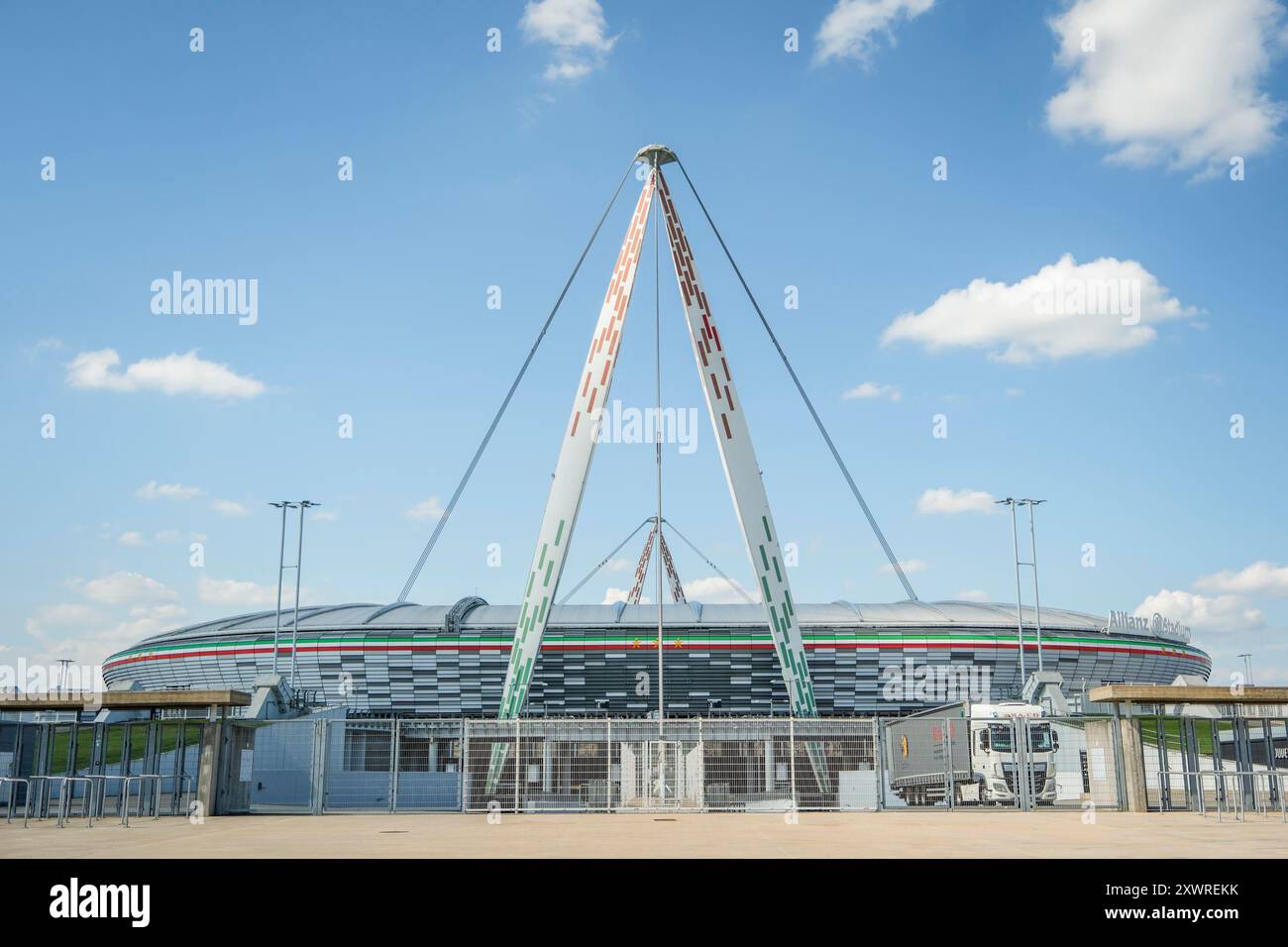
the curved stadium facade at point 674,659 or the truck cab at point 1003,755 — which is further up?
the curved stadium facade at point 674,659

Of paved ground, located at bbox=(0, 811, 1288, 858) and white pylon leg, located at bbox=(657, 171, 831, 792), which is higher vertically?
white pylon leg, located at bbox=(657, 171, 831, 792)

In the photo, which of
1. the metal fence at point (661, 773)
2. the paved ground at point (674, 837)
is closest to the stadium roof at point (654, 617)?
the metal fence at point (661, 773)

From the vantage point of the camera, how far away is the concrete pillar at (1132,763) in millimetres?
24094

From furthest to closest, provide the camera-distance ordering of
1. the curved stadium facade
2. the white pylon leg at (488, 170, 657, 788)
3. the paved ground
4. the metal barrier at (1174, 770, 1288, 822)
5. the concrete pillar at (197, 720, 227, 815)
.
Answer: the curved stadium facade → the white pylon leg at (488, 170, 657, 788) → the concrete pillar at (197, 720, 227, 815) → the metal barrier at (1174, 770, 1288, 822) → the paved ground

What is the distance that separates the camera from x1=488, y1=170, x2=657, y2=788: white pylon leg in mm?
43000

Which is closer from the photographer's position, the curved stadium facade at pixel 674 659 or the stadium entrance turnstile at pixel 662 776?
the stadium entrance turnstile at pixel 662 776

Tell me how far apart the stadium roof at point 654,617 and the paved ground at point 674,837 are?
52.6 meters

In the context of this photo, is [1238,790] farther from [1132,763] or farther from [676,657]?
[676,657]

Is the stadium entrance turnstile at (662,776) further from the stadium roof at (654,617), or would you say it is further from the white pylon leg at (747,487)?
the stadium roof at (654,617)

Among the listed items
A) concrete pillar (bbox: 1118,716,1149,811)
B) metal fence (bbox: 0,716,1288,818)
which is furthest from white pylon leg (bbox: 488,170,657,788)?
concrete pillar (bbox: 1118,716,1149,811)

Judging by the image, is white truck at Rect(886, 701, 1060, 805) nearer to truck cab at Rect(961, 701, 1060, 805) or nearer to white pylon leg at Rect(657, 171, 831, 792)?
truck cab at Rect(961, 701, 1060, 805)

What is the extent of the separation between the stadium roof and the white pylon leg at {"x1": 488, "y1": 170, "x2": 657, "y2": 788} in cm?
3020

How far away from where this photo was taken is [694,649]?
7538 centimetres

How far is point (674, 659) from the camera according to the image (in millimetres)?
75312
